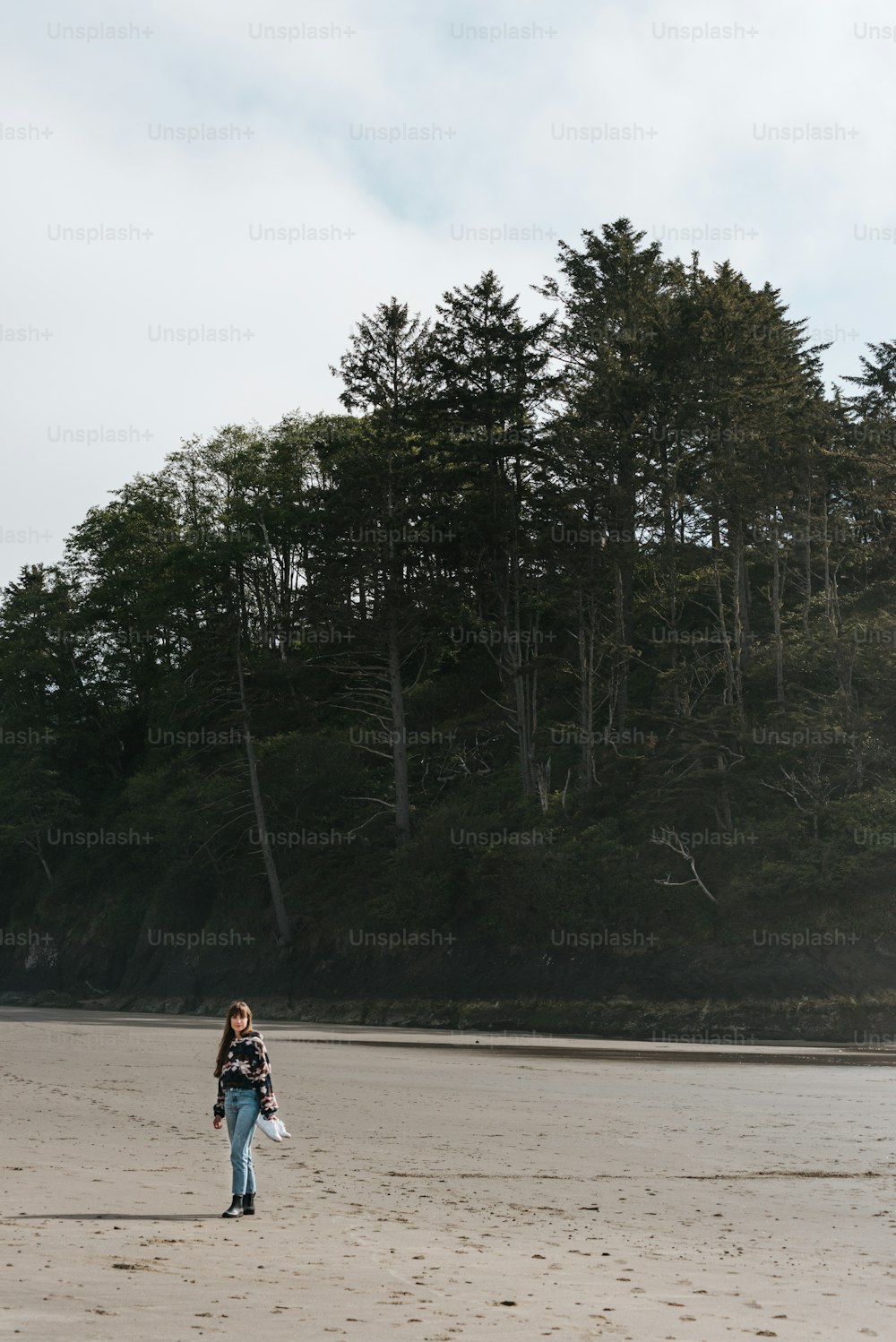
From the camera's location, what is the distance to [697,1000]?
3819cm

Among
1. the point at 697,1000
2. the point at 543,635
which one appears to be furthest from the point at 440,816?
the point at 697,1000

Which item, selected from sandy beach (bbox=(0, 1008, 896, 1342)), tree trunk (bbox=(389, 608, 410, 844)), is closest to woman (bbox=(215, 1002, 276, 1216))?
sandy beach (bbox=(0, 1008, 896, 1342))

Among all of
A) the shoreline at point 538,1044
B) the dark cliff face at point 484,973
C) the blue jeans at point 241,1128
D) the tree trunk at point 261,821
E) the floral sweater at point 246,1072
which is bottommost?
the shoreline at point 538,1044

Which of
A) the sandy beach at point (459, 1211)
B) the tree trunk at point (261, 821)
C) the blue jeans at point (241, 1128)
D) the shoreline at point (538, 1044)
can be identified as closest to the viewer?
the sandy beach at point (459, 1211)

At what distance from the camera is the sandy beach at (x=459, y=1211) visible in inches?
330

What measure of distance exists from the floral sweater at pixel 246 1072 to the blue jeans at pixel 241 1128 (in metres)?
0.05

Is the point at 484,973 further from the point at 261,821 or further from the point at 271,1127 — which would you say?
the point at 271,1127

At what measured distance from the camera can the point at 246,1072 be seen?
1195 cm

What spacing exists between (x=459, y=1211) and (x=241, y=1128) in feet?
6.98

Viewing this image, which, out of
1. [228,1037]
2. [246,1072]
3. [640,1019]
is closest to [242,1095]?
[246,1072]

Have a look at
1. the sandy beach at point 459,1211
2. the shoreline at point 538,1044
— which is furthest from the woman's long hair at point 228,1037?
the shoreline at point 538,1044

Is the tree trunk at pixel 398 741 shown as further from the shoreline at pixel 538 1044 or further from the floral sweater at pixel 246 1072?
the floral sweater at pixel 246 1072

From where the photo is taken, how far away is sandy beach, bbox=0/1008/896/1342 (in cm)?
838

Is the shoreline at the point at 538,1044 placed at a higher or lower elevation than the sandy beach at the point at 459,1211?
lower
